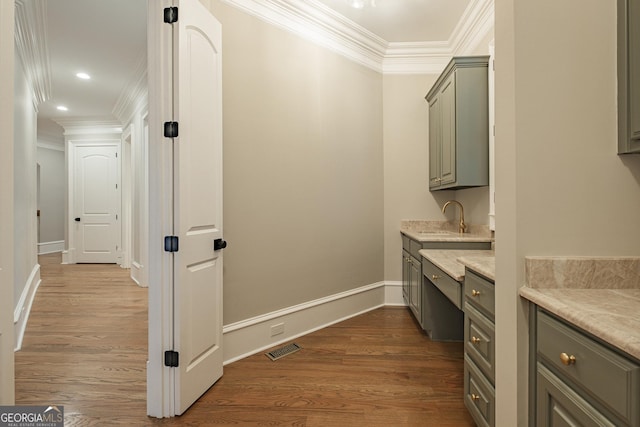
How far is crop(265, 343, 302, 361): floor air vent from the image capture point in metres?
2.57

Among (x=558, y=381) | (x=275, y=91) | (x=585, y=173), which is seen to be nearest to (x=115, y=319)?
(x=275, y=91)

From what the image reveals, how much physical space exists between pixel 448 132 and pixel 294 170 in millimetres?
1466

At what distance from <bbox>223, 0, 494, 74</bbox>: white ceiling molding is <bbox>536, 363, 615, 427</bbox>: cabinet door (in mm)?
2878

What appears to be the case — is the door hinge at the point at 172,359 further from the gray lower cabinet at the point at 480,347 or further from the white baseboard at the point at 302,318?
the gray lower cabinet at the point at 480,347

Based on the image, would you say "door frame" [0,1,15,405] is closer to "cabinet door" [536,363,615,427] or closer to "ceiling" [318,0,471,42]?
"cabinet door" [536,363,615,427]

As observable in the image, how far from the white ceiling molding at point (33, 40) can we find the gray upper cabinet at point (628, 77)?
13.1 feet

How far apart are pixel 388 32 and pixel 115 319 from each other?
4.21 meters

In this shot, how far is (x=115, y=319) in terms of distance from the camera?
11.4ft

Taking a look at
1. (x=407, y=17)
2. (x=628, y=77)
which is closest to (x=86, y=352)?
(x=628, y=77)

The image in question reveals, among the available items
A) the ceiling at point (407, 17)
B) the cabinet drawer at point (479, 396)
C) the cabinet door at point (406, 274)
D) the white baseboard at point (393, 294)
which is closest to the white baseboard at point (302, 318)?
the white baseboard at point (393, 294)

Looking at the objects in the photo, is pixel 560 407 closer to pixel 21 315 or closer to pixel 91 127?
pixel 21 315

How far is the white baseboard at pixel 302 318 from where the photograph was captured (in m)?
2.55

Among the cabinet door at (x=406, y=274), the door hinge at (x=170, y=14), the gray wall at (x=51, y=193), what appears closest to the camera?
the door hinge at (x=170, y=14)

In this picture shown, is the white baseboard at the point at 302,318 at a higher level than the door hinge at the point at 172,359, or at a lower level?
lower
